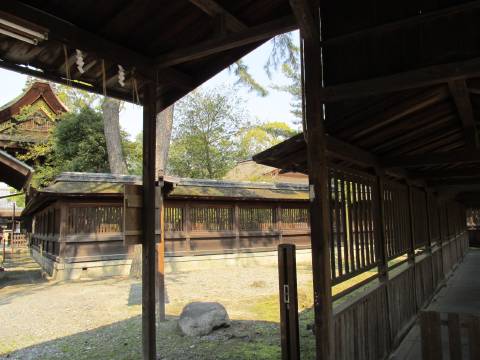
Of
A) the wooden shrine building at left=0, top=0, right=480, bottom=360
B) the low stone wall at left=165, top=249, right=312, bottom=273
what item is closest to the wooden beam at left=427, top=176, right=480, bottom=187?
the wooden shrine building at left=0, top=0, right=480, bottom=360

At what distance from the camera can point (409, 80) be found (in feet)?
10.8

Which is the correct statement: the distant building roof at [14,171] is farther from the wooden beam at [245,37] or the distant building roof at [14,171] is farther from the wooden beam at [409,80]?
the wooden beam at [409,80]

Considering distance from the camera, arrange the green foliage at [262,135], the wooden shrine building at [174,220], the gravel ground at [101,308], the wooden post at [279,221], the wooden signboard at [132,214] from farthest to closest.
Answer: the green foliage at [262,135]
the wooden post at [279,221]
the wooden shrine building at [174,220]
the gravel ground at [101,308]
the wooden signboard at [132,214]

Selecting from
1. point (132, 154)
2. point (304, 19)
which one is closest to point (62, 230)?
point (304, 19)

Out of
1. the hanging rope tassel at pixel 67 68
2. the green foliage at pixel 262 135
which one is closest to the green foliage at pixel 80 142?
the green foliage at pixel 262 135

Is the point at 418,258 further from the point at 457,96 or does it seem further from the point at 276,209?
the point at 276,209

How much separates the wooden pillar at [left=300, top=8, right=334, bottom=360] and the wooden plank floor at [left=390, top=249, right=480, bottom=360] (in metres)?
2.31

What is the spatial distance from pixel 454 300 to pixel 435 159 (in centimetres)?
437

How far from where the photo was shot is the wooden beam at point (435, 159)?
538 centimetres

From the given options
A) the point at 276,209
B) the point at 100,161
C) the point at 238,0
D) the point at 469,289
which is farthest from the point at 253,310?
the point at 100,161

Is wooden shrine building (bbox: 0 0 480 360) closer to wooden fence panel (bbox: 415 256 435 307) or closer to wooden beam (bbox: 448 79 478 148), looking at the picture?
wooden beam (bbox: 448 79 478 148)

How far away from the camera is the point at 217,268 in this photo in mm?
15906

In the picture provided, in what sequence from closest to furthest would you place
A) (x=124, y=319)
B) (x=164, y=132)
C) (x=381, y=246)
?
(x=381, y=246)
(x=124, y=319)
(x=164, y=132)

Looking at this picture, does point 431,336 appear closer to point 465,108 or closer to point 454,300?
point 465,108
